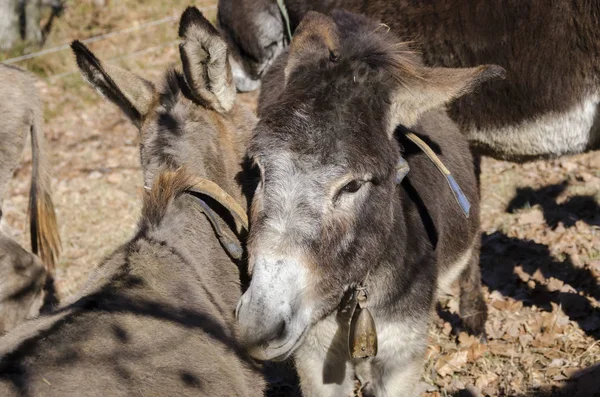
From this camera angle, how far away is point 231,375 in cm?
281

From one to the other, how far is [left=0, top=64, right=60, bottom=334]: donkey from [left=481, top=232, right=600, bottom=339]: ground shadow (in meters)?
3.53

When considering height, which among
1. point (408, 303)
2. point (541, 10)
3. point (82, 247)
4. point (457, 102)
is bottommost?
point (82, 247)

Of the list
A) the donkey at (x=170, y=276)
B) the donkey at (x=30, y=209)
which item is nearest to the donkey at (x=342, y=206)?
the donkey at (x=170, y=276)

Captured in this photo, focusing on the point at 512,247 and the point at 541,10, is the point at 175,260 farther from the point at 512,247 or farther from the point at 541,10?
the point at 512,247

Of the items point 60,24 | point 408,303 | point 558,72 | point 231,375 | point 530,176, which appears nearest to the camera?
point 231,375

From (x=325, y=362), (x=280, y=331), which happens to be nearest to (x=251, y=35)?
(x=325, y=362)

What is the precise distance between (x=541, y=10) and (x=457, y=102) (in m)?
0.76

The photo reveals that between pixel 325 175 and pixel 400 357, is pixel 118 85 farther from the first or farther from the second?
pixel 400 357

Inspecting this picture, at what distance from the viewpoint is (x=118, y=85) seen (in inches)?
132

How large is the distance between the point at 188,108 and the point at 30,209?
2.77m

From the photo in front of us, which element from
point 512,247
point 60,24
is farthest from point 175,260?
point 60,24

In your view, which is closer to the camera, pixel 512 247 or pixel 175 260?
pixel 175 260

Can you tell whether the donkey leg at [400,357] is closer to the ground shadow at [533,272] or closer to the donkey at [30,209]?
the ground shadow at [533,272]

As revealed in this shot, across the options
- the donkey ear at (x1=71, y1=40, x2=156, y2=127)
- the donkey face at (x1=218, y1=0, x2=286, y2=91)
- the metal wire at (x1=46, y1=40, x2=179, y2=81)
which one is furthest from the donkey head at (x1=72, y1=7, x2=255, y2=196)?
the metal wire at (x1=46, y1=40, x2=179, y2=81)
